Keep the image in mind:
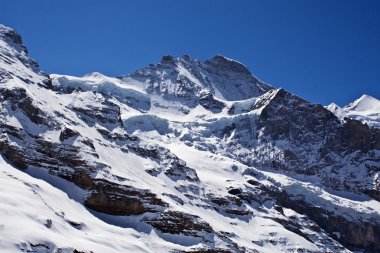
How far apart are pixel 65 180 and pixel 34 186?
17822 mm

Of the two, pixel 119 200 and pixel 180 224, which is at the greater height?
pixel 119 200

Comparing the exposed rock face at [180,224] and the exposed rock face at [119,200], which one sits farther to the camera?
the exposed rock face at [119,200]

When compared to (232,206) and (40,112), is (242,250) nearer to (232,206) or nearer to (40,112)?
(232,206)

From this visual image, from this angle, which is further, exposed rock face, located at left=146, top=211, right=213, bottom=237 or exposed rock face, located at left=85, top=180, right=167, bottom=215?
exposed rock face, located at left=85, top=180, right=167, bottom=215

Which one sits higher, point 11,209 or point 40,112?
point 40,112

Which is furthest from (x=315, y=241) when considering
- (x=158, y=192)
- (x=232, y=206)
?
(x=158, y=192)

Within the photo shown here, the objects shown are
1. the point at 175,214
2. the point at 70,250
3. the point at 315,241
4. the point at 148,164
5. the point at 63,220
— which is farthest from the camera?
the point at 315,241

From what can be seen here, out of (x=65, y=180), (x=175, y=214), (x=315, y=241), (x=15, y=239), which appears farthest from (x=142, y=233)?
(x=315, y=241)

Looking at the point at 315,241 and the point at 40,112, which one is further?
the point at 315,241

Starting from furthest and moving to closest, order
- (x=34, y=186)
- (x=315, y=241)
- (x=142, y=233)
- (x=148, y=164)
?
(x=315, y=241), (x=148, y=164), (x=142, y=233), (x=34, y=186)

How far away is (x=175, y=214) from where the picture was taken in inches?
5320

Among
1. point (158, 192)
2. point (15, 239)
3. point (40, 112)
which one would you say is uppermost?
point (40, 112)

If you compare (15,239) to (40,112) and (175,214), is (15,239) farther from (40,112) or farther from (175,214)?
(40,112)

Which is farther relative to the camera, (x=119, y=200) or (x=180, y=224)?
(x=119, y=200)
